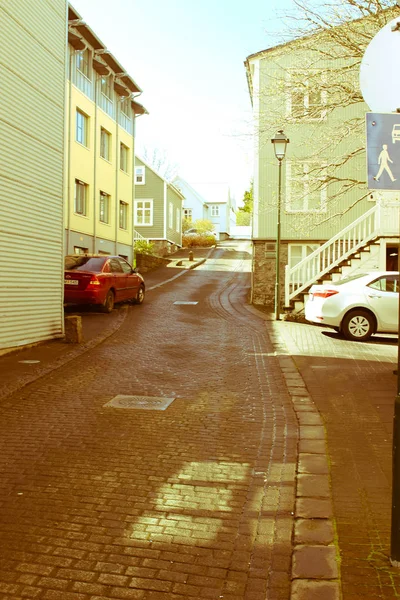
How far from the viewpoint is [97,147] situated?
92.3ft

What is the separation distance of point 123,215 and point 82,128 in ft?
22.1

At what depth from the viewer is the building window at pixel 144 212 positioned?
4491 cm

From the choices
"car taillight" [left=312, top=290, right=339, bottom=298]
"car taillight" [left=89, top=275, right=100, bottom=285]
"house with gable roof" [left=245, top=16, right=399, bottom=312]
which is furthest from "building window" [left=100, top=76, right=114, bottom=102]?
"car taillight" [left=312, top=290, right=339, bottom=298]

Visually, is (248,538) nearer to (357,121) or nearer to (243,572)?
(243,572)

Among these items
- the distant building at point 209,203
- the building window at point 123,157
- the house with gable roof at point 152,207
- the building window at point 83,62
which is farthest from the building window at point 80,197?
the distant building at point 209,203

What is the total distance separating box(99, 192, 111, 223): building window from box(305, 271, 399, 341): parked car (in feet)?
59.1

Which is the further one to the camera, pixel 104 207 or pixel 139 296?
pixel 104 207

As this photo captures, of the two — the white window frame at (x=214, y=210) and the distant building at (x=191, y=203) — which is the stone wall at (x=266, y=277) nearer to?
the distant building at (x=191, y=203)

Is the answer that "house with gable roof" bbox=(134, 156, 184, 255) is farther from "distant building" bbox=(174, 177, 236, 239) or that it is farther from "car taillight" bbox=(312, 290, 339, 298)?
"car taillight" bbox=(312, 290, 339, 298)

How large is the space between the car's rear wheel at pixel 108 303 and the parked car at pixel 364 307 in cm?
652

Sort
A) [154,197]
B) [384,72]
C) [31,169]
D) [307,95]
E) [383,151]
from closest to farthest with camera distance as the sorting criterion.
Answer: [383,151]
[384,72]
[31,169]
[307,95]
[154,197]

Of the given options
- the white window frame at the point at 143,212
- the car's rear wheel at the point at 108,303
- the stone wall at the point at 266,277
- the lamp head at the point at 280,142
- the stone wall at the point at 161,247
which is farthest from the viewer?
the white window frame at the point at 143,212

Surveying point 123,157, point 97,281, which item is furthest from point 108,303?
point 123,157

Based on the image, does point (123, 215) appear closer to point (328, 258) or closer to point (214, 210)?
point (328, 258)
